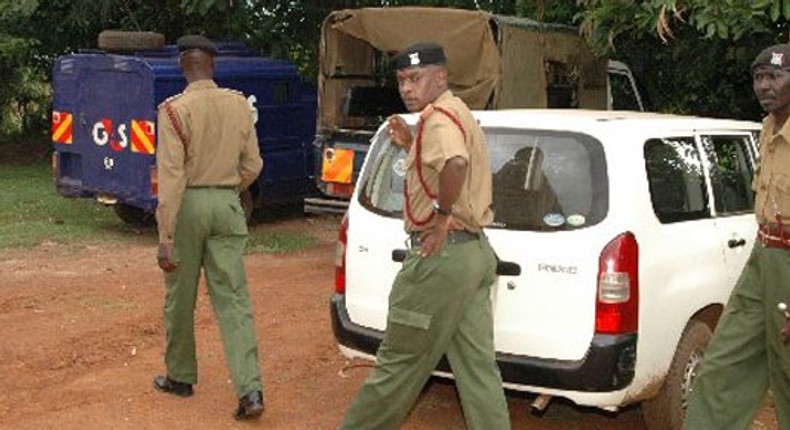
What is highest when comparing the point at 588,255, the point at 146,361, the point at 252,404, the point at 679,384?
the point at 588,255

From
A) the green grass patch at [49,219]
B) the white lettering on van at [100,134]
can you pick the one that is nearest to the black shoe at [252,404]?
the green grass patch at [49,219]

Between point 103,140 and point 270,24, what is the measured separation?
455 centimetres

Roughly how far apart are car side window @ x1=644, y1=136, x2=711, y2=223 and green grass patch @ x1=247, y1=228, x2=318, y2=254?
5.99 metres

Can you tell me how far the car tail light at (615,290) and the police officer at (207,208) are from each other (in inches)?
72.4

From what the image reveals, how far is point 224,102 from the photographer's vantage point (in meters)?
5.80

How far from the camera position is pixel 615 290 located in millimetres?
4906

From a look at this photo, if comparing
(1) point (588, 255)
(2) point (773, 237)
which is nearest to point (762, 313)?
(2) point (773, 237)

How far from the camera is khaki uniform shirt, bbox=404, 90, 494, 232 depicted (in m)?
4.34

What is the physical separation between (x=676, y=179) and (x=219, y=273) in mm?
2320

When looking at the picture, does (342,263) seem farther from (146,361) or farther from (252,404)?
(146,361)

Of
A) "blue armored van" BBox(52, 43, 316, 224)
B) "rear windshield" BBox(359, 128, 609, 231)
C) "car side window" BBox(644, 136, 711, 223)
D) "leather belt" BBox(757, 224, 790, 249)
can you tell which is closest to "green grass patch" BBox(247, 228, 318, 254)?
"blue armored van" BBox(52, 43, 316, 224)

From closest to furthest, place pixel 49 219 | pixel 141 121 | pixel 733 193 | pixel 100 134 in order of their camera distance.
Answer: pixel 733 193 → pixel 141 121 → pixel 100 134 → pixel 49 219

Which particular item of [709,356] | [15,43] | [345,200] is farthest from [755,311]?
[15,43]

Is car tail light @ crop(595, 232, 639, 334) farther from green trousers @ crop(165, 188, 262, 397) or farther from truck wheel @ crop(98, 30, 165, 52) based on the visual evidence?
truck wheel @ crop(98, 30, 165, 52)
